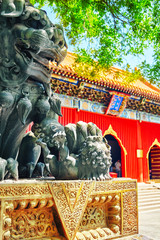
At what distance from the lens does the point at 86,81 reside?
8.84m

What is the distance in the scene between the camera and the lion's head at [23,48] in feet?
5.39

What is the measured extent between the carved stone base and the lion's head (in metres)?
0.75

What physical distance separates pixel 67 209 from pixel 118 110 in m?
9.70

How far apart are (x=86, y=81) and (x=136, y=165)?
509 centimetres

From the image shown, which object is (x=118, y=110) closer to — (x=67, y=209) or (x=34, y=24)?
(x=34, y=24)

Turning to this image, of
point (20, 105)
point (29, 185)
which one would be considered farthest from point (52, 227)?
point (20, 105)

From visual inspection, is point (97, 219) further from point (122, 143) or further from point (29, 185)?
point (122, 143)

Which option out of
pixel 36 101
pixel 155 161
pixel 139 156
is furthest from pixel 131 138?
pixel 36 101

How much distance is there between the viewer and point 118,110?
10.8m

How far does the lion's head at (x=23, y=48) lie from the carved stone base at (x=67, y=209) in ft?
2.47

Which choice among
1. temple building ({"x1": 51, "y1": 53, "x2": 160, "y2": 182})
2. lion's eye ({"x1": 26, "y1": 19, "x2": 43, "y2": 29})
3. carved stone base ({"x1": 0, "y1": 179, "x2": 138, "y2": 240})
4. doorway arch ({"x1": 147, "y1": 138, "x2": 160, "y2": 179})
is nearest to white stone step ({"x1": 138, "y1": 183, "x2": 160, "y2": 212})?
temple building ({"x1": 51, "y1": 53, "x2": 160, "y2": 182})

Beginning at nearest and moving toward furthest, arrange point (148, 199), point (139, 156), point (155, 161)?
point (148, 199) → point (139, 156) → point (155, 161)

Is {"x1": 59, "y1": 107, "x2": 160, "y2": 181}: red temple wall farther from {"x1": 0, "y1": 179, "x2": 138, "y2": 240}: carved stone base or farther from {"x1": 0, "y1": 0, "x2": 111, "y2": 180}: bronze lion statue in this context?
{"x1": 0, "y1": 179, "x2": 138, "y2": 240}: carved stone base

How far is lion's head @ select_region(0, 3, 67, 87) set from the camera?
164 centimetres
